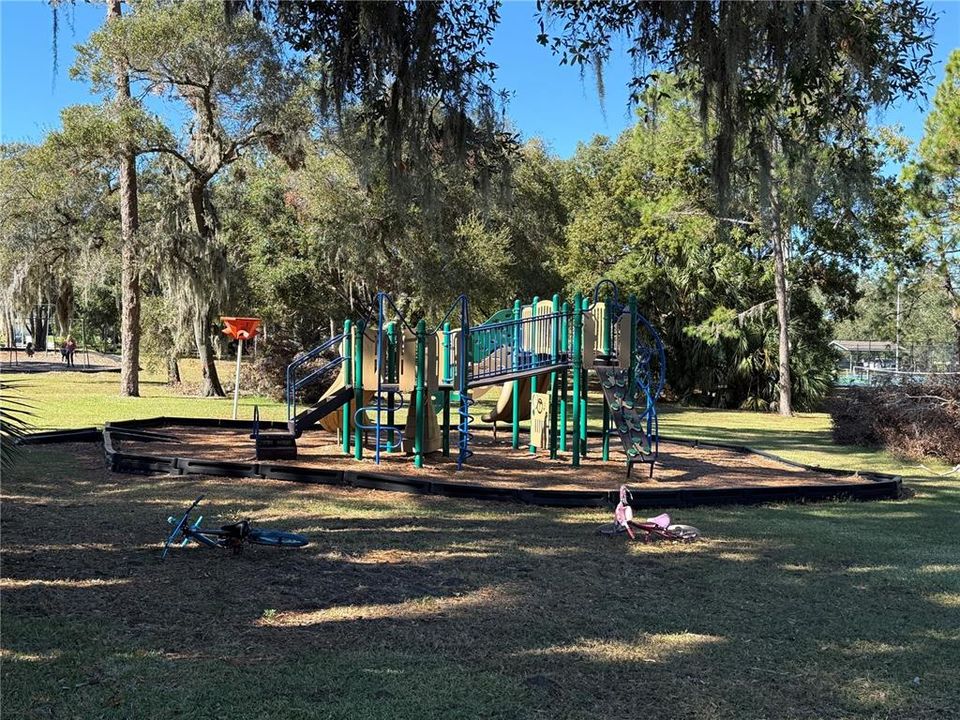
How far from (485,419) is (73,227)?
15.7m

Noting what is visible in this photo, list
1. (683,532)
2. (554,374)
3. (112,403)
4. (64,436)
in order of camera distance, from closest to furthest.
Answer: (683,532)
(554,374)
(64,436)
(112,403)

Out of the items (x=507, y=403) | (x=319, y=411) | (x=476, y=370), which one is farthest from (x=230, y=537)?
(x=507, y=403)

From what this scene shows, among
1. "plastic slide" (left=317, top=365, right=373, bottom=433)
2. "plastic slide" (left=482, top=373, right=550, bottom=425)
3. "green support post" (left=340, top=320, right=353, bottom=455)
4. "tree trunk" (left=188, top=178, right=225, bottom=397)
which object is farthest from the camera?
"tree trunk" (left=188, top=178, right=225, bottom=397)

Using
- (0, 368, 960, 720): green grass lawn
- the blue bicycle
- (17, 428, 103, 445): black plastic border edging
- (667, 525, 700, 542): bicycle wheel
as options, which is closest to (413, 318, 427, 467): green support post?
(0, 368, 960, 720): green grass lawn

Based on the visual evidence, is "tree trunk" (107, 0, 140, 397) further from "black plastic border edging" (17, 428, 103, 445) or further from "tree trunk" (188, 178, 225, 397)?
"black plastic border edging" (17, 428, 103, 445)

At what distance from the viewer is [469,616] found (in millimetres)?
4289

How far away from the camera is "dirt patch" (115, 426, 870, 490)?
916 cm

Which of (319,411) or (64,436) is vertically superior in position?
(319,411)

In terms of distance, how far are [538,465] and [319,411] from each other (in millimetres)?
2856

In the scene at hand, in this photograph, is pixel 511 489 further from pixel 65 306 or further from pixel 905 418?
pixel 65 306

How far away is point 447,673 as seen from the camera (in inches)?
137

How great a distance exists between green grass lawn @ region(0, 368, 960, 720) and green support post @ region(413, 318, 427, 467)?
2434mm

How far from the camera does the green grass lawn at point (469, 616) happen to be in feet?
10.6

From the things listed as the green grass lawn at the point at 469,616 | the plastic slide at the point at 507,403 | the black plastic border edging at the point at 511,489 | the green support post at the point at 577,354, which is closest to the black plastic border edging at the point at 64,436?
the black plastic border edging at the point at 511,489
